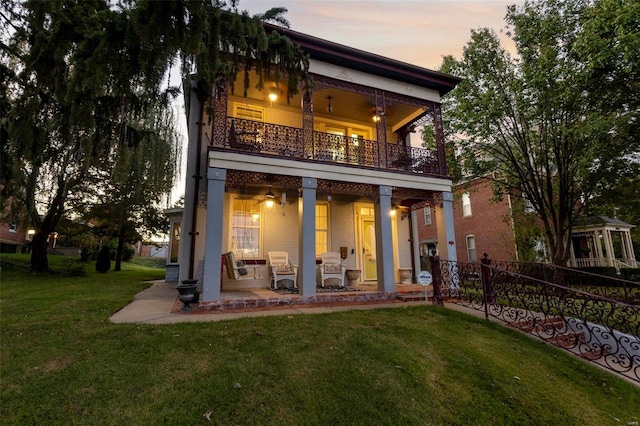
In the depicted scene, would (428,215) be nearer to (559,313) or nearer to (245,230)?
(245,230)

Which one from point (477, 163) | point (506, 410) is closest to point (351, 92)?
point (477, 163)

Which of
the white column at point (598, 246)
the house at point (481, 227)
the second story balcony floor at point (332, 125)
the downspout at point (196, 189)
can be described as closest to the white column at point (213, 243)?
the second story balcony floor at point (332, 125)

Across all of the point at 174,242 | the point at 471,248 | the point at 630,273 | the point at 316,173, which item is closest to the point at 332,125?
the point at 316,173

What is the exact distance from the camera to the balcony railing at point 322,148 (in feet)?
25.5

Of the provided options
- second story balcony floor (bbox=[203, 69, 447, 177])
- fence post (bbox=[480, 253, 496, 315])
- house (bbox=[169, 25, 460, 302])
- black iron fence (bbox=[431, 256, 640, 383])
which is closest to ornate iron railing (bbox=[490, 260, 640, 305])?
black iron fence (bbox=[431, 256, 640, 383])

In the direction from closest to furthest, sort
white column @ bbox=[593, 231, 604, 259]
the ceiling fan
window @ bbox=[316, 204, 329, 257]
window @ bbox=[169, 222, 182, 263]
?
1. the ceiling fan
2. window @ bbox=[316, 204, 329, 257]
3. window @ bbox=[169, 222, 182, 263]
4. white column @ bbox=[593, 231, 604, 259]

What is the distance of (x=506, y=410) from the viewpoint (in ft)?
11.2

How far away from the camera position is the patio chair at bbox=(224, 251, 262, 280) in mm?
8031

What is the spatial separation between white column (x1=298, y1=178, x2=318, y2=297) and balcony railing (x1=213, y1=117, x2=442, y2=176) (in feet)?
3.52

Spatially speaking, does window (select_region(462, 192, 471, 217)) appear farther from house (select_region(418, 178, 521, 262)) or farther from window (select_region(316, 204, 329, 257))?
window (select_region(316, 204, 329, 257))

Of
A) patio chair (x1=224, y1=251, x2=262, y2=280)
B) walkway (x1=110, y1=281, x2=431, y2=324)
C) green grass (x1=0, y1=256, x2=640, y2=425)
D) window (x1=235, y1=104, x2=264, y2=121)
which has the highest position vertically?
window (x1=235, y1=104, x2=264, y2=121)

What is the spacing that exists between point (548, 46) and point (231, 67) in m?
11.3

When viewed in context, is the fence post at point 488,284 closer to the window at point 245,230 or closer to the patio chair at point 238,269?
the patio chair at point 238,269

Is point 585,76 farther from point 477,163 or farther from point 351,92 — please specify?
point 351,92
